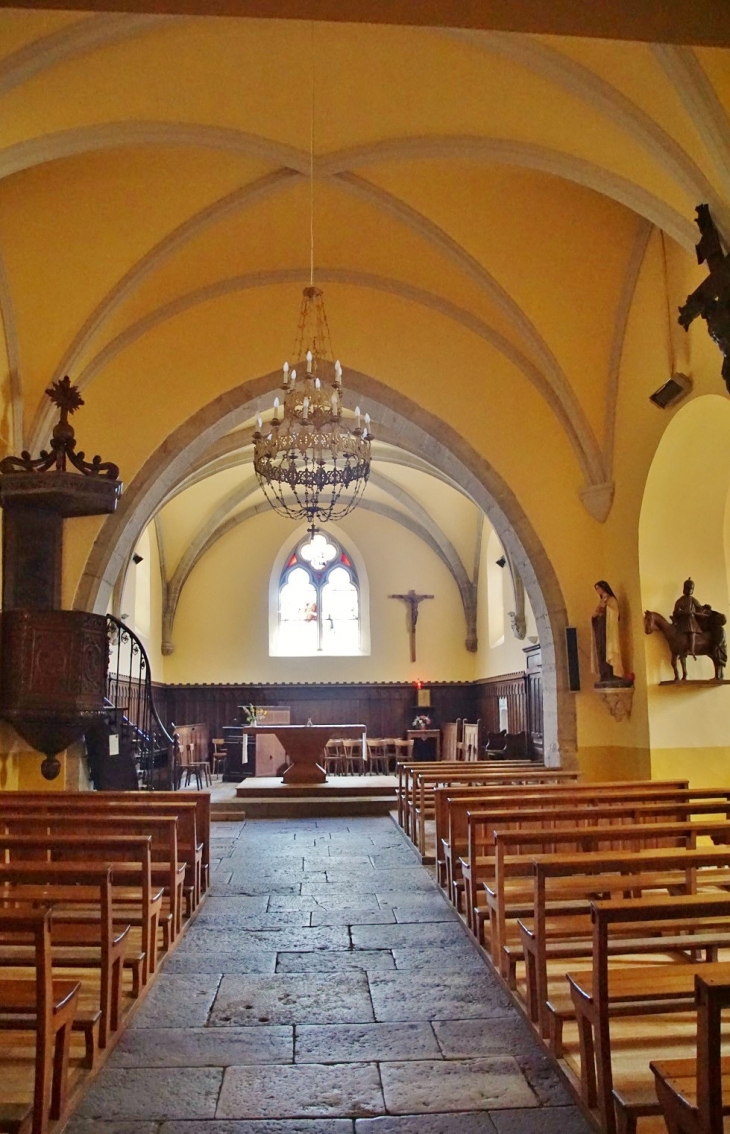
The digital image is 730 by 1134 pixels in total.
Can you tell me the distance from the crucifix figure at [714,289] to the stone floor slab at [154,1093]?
16.9 feet

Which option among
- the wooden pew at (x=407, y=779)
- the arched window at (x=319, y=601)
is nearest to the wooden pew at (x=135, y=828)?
the wooden pew at (x=407, y=779)

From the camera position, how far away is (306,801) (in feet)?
40.0

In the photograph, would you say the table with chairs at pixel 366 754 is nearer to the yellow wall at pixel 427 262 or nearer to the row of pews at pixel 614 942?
the yellow wall at pixel 427 262

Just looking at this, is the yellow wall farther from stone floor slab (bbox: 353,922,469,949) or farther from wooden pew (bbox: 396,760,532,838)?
stone floor slab (bbox: 353,922,469,949)

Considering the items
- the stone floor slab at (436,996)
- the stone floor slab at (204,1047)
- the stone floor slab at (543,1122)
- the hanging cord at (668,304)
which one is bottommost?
the stone floor slab at (436,996)

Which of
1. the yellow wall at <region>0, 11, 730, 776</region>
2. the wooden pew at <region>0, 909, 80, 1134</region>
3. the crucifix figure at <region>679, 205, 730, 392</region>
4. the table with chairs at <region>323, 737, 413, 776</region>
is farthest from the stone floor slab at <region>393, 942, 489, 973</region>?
the table with chairs at <region>323, 737, 413, 776</region>

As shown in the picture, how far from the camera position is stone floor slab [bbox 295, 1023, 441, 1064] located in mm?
3789

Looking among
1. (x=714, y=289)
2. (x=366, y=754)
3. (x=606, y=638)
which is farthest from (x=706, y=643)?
(x=366, y=754)

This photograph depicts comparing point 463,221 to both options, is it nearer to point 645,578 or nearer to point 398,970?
point 645,578

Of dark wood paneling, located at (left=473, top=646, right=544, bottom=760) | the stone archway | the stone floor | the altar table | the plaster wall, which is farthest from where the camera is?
the plaster wall

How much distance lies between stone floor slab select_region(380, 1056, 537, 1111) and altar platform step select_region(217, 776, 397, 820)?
8.33 metres

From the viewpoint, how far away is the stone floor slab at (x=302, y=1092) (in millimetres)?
3297

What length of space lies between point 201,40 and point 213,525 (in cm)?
1244

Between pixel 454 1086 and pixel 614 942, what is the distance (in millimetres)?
1528
